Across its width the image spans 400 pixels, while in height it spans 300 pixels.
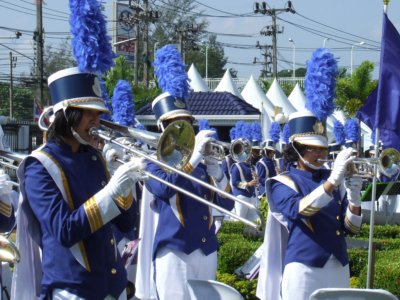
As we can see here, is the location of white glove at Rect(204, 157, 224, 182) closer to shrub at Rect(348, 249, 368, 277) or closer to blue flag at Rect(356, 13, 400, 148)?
blue flag at Rect(356, 13, 400, 148)

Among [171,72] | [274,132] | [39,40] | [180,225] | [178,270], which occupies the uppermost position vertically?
[39,40]

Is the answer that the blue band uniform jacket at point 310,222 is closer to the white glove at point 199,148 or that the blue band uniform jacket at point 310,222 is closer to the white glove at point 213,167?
the white glove at point 199,148

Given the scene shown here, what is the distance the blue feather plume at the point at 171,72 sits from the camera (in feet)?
22.5

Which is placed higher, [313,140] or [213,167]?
[313,140]

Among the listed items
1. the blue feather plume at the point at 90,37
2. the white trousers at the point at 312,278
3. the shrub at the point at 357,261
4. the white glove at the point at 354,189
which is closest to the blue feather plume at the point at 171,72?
the white glove at the point at 354,189

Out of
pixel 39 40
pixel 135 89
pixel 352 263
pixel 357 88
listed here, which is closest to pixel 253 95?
pixel 135 89

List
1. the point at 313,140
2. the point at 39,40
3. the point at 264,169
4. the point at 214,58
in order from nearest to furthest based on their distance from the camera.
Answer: the point at 313,140 < the point at 264,169 < the point at 39,40 < the point at 214,58

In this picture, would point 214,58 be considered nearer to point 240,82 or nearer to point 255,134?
point 240,82

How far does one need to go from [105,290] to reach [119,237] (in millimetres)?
3152

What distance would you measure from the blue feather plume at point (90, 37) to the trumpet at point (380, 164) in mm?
1830

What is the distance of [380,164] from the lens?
6.13 m

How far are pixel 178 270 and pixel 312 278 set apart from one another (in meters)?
1.02

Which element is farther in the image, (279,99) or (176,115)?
(279,99)

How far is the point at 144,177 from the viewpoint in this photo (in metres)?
4.10
